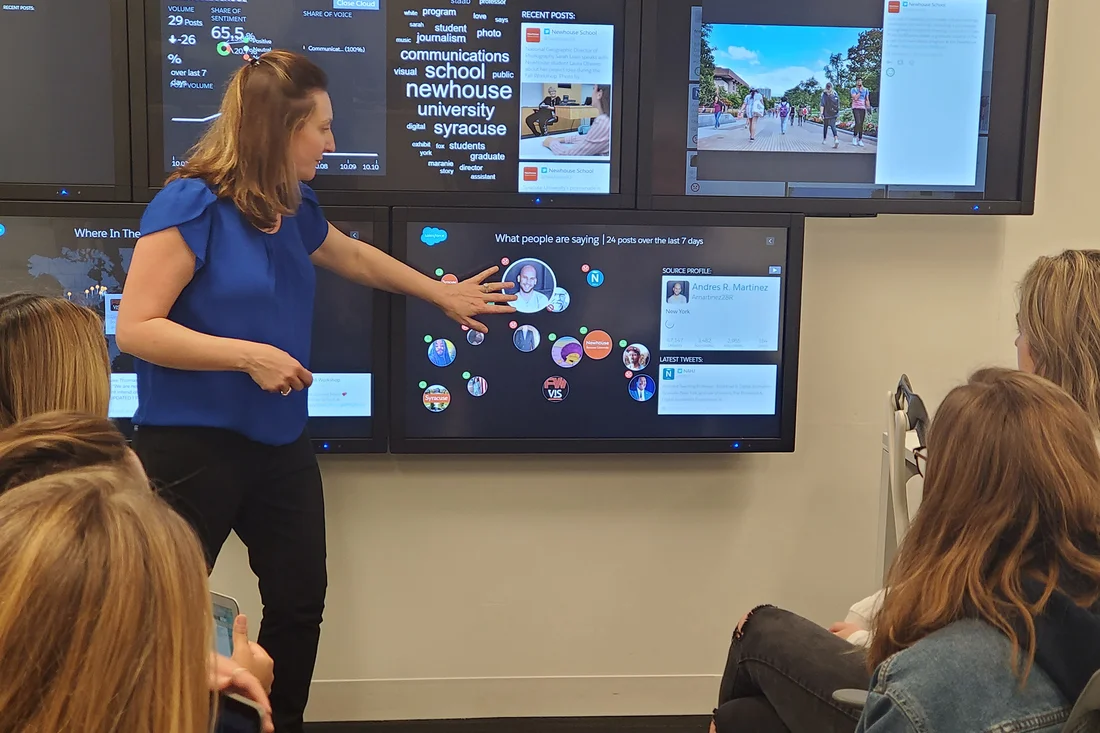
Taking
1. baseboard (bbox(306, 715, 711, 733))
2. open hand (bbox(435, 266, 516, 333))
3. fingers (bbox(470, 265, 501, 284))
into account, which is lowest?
baseboard (bbox(306, 715, 711, 733))

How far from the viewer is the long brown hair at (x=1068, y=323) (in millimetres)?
1808

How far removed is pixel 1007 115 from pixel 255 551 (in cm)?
229

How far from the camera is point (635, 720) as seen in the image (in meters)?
2.98

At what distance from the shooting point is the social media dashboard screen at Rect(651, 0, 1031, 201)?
2.70 m

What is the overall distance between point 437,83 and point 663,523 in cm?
140

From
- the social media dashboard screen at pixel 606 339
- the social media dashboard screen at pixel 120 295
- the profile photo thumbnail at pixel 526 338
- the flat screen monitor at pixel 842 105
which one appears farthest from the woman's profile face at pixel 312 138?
the flat screen monitor at pixel 842 105

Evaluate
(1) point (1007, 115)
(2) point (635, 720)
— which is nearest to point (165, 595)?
(2) point (635, 720)

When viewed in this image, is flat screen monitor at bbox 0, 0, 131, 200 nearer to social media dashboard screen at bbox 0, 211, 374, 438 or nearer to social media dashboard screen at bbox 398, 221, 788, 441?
social media dashboard screen at bbox 0, 211, 374, 438

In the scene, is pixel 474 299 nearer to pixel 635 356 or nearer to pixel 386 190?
pixel 386 190

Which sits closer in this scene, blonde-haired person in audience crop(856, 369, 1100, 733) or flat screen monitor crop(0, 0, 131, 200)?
blonde-haired person in audience crop(856, 369, 1100, 733)

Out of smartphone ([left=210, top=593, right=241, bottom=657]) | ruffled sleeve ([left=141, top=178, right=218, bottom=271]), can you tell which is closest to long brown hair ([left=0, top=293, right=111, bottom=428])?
smartphone ([left=210, top=593, right=241, bottom=657])

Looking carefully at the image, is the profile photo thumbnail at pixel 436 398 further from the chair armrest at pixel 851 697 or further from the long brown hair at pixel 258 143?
the chair armrest at pixel 851 697

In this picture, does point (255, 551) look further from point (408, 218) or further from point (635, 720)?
point (635, 720)

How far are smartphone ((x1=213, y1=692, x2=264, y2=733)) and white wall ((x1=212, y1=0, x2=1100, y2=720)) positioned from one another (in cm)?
162
